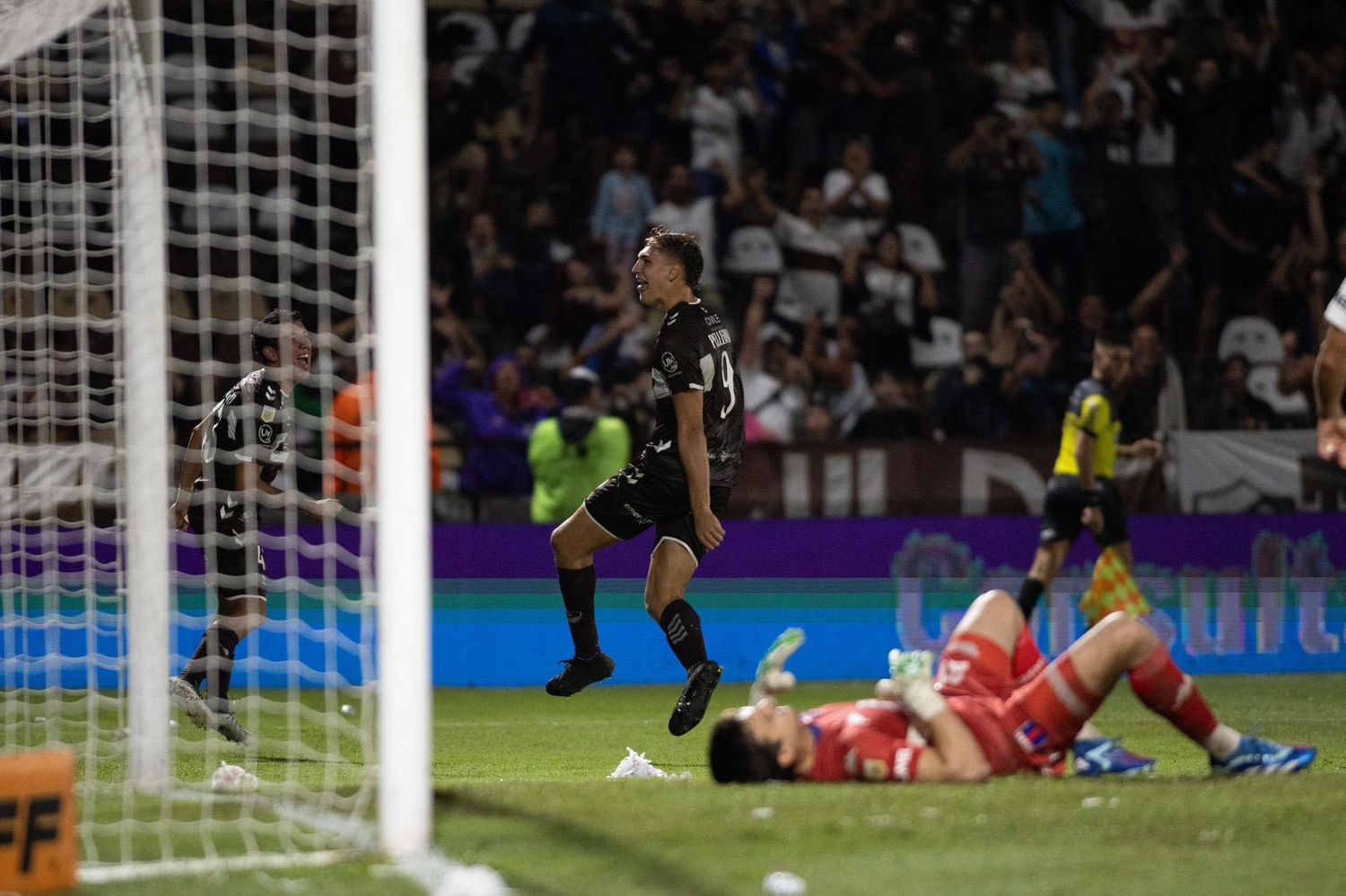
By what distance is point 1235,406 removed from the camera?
13438 mm

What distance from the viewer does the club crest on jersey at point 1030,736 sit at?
227 inches

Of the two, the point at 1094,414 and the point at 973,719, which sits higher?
the point at 1094,414

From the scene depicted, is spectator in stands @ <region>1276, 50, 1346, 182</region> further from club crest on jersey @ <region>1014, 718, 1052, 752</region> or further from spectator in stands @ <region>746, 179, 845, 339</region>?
club crest on jersey @ <region>1014, 718, 1052, 752</region>

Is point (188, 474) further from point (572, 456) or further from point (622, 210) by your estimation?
point (622, 210)

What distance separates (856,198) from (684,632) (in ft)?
28.3

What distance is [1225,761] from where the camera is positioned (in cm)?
598

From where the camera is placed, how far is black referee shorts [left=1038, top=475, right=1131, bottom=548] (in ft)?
37.6

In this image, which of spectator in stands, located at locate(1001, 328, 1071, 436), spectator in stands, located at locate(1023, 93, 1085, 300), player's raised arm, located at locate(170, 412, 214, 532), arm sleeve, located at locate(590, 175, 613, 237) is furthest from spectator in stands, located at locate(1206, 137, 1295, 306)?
player's raised arm, located at locate(170, 412, 214, 532)

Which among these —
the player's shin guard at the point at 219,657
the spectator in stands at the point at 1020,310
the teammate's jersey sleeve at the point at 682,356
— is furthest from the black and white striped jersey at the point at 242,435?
the spectator in stands at the point at 1020,310

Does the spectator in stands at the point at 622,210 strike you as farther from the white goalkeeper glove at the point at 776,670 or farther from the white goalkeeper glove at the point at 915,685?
the white goalkeeper glove at the point at 915,685

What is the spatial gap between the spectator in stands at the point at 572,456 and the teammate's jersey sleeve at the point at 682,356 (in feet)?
17.3

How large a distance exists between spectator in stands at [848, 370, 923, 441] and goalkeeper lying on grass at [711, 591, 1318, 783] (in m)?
7.58

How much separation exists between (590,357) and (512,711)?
14.5 feet

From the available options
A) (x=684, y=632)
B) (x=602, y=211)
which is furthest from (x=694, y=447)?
(x=602, y=211)
